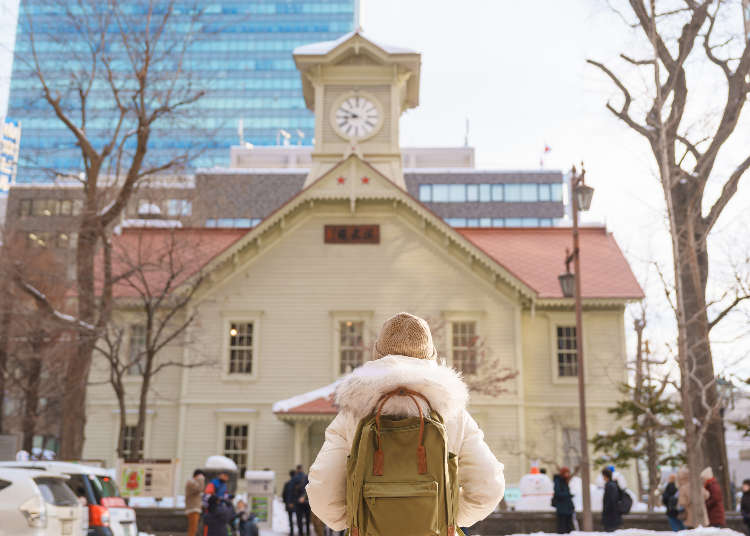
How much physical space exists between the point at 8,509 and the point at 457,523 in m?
8.01

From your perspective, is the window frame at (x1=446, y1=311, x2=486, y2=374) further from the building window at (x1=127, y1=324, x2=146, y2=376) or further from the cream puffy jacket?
the cream puffy jacket

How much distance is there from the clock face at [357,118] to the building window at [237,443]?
11550 millimetres

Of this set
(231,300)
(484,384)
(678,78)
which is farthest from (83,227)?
(678,78)

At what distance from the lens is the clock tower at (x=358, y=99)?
30891 mm

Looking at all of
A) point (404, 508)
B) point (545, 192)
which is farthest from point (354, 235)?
point (545, 192)

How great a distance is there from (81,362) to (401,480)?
18.2 meters

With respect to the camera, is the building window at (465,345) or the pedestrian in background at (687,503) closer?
the pedestrian in background at (687,503)

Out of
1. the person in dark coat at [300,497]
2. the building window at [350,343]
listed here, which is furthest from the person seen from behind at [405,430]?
the building window at [350,343]

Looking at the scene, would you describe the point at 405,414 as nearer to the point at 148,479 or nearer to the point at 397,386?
the point at 397,386

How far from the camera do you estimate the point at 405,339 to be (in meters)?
3.97

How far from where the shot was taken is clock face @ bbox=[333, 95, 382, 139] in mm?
30906

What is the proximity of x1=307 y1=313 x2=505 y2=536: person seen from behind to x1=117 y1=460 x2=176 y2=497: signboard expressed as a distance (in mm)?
17610

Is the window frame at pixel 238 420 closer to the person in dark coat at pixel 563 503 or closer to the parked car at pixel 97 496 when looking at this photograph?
the person in dark coat at pixel 563 503

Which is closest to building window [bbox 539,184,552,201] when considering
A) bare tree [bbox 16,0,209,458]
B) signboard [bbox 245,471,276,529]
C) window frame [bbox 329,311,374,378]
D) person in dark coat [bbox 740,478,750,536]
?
window frame [bbox 329,311,374,378]
